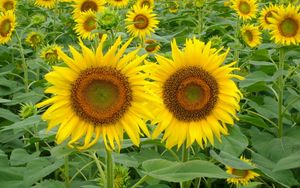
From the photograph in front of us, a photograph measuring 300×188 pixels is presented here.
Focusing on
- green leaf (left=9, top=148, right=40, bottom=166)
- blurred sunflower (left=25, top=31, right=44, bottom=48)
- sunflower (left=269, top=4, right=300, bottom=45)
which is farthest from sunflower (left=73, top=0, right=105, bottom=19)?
green leaf (left=9, top=148, right=40, bottom=166)

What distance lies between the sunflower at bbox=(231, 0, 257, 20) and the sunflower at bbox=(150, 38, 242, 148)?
9.41 feet

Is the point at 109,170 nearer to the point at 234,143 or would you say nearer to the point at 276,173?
the point at 234,143

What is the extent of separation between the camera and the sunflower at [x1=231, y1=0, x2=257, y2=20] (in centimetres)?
476

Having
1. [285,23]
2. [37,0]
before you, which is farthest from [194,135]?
[37,0]

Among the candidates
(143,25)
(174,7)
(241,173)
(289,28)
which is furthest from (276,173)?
(174,7)

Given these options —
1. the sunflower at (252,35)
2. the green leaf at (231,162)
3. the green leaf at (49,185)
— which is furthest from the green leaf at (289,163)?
the sunflower at (252,35)

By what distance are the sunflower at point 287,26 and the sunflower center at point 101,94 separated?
232 cm

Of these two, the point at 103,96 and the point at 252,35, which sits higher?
the point at 252,35

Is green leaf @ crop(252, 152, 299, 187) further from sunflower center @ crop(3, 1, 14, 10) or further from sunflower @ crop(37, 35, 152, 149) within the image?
sunflower center @ crop(3, 1, 14, 10)

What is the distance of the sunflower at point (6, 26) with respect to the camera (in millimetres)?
4027

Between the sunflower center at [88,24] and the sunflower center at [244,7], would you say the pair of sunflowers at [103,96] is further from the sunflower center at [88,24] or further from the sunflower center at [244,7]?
the sunflower center at [244,7]

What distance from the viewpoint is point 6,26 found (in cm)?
411

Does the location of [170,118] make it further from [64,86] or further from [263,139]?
[263,139]

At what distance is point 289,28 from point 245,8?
3.67ft
